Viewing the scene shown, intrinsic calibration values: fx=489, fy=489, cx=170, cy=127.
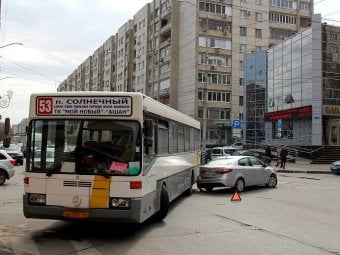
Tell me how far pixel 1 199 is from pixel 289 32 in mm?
70268

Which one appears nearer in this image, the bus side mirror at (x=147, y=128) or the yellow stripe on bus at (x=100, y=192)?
the yellow stripe on bus at (x=100, y=192)

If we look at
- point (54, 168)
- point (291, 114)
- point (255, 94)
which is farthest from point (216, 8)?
point (54, 168)

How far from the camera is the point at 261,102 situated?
6091 cm

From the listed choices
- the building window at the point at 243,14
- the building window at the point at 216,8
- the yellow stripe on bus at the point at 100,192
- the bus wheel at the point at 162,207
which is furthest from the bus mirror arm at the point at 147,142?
the building window at the point at 243,14

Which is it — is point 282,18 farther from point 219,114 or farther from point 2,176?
point 2,176

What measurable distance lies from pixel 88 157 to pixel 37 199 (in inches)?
48.5

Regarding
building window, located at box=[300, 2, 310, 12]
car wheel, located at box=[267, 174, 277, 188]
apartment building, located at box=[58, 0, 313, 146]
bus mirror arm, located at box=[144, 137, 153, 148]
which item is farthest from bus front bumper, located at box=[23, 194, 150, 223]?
building window, located at box=[300, 2, 310, 12]

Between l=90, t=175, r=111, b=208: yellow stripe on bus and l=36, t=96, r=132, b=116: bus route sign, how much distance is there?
1.26 meters

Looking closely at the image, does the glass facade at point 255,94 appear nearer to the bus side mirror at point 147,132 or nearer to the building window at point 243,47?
the building window at point 243,47

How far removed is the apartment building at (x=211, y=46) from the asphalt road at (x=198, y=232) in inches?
2109

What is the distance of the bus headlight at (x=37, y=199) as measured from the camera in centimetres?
909

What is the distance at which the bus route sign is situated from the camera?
9.24 m

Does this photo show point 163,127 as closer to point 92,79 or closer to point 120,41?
point 120,41

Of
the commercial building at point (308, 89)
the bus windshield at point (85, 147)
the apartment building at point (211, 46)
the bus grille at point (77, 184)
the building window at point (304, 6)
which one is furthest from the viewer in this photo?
the building window at point (304, 6)
